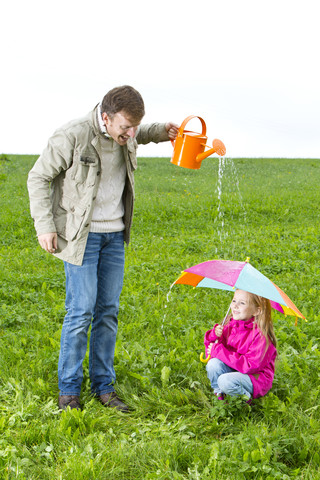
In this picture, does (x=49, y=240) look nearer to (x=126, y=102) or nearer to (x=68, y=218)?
(x=68, y=218)

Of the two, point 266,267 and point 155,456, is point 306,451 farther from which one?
point 266,267

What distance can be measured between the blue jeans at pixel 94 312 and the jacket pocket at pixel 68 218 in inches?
5.3

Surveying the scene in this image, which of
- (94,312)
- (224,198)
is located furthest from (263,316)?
(224,198)

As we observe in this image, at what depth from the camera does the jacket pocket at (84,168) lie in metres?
3.19

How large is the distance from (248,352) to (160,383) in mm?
796

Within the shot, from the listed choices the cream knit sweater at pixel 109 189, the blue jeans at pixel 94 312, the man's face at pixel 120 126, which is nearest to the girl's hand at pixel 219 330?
the blue jeans at pixel 94 312

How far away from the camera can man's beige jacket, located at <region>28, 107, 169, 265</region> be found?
3178 millimetres

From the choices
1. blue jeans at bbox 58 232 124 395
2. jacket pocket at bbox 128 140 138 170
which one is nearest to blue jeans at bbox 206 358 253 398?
blue jeans at bbox 58 232 124 395

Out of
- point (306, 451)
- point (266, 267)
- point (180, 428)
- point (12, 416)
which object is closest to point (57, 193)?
point (12, 416)

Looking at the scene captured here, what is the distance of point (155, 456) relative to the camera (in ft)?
9.50

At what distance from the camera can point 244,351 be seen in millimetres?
3381

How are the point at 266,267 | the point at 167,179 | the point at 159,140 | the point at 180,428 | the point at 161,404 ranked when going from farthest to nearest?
1. the point at 167,179
2. the point at 266,267
3. the point at 159,140
4. the point at 161,404
5. the point at 180,428

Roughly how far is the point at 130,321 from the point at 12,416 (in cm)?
181

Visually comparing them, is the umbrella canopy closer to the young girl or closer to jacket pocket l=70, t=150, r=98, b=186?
the young girl
